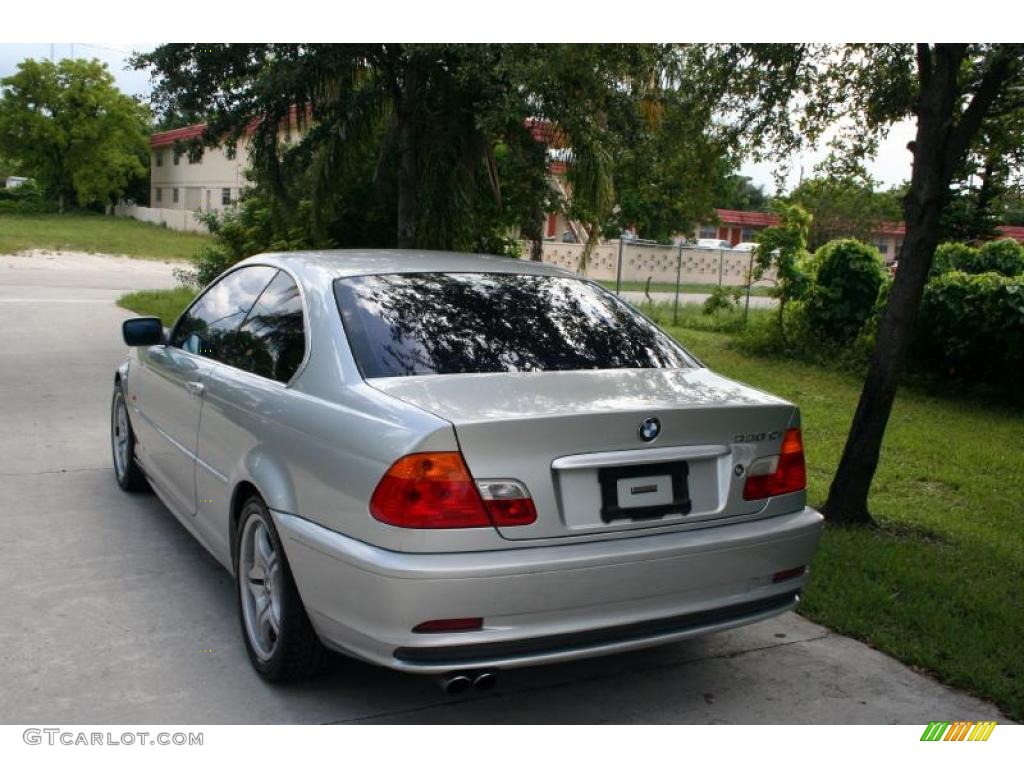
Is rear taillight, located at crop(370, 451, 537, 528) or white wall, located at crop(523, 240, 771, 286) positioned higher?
rear taillight, located at crop(370, 451, 537, 528)

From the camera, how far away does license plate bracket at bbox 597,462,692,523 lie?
3.35 metres

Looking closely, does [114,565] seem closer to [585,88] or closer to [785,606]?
[785,606]

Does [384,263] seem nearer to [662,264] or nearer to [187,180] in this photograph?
[662,264]

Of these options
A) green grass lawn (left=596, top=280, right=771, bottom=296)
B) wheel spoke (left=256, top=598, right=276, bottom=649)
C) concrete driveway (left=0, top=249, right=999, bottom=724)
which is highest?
wheel spoke (left=256, top=598, right=276, bottom=649)

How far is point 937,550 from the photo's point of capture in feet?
18.9

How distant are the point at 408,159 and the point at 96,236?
3474 centimetres

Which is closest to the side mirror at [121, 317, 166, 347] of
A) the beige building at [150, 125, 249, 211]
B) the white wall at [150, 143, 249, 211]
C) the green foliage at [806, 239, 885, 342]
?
the green foliage at [806, 239, 885, 342]

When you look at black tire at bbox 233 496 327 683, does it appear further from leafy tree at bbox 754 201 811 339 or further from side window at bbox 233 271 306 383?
leafy tree at bbox 754 201 811 339

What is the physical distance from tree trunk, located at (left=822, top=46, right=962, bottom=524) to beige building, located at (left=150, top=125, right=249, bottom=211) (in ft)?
149

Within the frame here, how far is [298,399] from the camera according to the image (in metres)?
3.77

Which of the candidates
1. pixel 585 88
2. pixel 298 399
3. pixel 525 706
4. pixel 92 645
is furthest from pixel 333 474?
pixel 585 88

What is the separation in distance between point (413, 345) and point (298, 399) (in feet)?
1.52

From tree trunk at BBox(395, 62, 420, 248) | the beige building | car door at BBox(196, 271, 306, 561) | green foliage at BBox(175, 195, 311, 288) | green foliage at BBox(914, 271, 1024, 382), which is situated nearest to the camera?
car door at BBox(196, 271, 306, 561)

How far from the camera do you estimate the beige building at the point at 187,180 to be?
2026 inches
